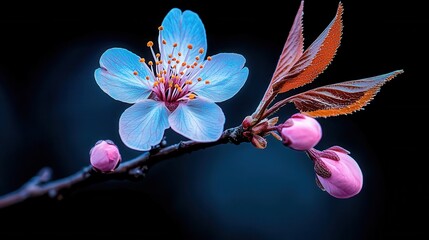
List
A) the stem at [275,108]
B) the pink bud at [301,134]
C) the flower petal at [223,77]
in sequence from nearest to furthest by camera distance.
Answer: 1. the pink bud at [301,134]
2. the stem at [275,108]
3. the flower petal at [223,77]

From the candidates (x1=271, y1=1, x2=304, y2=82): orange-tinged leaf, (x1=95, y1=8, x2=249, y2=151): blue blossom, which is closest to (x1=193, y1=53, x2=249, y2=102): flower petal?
(x1=95, y1=8, x2=249, y2=151): blue blossom

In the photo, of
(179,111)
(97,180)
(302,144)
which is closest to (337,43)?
(302,144)

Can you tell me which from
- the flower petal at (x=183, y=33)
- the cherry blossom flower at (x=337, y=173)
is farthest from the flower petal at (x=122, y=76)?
the cherry blossom flower at (x=337, y=173)

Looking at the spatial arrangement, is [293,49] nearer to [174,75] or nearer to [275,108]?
[275,108]

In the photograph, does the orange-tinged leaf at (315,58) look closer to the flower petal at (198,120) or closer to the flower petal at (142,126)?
the flower petal at (198,120)

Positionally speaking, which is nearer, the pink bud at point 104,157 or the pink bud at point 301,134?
the pink bud at point 301,134

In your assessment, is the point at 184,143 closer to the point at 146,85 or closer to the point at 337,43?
the point at 146,85

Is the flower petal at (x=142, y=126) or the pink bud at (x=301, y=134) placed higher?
the flower petal at (x=142, y=126)
